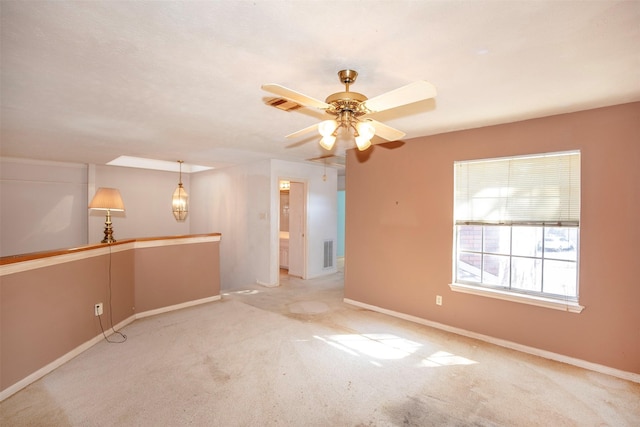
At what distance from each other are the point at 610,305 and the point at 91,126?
5484 millimetres

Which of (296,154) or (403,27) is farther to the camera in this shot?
(296,154)

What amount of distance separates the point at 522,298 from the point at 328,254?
13.1 feet

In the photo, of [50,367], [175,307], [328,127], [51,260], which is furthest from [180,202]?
[328,127]

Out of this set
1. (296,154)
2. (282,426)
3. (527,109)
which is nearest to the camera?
(282,426)

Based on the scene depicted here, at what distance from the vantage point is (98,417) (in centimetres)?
208

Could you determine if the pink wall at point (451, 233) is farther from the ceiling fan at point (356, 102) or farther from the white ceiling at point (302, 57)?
the ceiling fan at point (356, 102)

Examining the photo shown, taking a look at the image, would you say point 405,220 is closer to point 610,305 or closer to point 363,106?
point 610,305

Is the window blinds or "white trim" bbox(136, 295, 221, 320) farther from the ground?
the window blinds

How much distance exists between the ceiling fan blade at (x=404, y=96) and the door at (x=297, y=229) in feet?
14.4

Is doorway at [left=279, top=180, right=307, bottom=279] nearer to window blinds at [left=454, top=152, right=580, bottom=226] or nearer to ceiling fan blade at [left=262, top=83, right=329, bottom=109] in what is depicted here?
window blinds at [left=454, top=152, right=580, bottom=226]

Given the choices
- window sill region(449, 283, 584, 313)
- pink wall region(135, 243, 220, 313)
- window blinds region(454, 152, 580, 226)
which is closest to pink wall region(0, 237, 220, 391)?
pink wall region(135, 243, 220, 313)

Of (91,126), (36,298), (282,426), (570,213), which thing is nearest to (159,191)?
(91,126)

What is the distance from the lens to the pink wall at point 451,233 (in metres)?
2.61

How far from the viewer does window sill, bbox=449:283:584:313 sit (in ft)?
9.31
